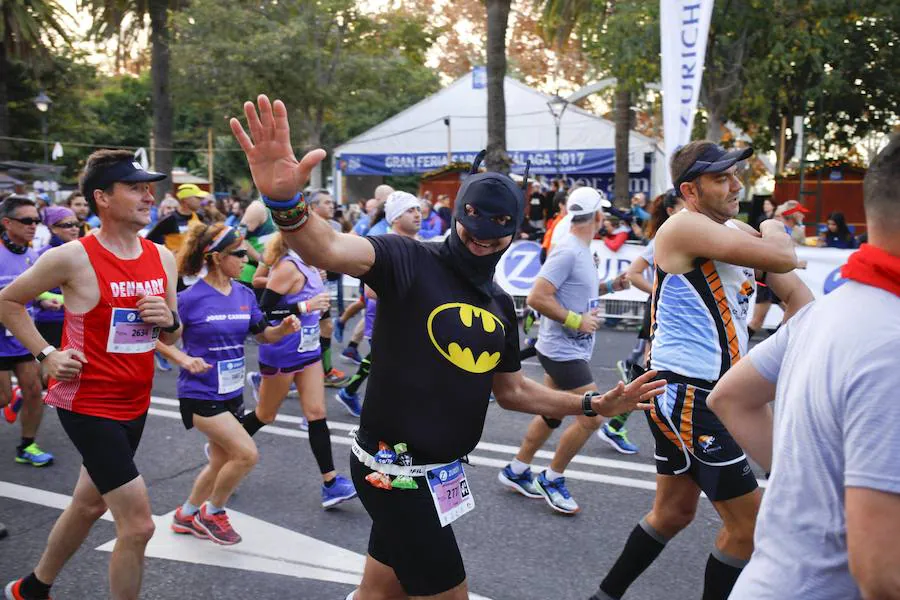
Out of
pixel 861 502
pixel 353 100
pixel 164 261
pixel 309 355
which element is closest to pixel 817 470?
pixel 861 502

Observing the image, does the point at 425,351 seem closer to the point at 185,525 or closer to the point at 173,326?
the point at 173,326

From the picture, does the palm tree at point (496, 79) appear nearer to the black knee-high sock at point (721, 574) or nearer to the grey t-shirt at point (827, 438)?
the black knee-high sock at point (721, 574)

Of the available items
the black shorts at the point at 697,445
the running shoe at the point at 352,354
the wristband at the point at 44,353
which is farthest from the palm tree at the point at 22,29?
the black shorts at the point at 697,445

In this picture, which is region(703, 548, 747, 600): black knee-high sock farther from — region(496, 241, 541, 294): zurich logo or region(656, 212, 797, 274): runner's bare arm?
region(496, 241, 541, 294): zurich logo

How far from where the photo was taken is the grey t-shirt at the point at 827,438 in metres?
1.48

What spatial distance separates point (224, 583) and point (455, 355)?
2.24 m

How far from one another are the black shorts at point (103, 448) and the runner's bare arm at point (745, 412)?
2465mm

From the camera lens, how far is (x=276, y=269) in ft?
19.2

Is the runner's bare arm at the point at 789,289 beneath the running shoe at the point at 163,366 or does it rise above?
above

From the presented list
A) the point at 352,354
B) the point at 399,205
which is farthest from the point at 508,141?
the point at 399,205

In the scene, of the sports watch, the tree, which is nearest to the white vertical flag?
the sports watch

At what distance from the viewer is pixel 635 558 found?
3699mm

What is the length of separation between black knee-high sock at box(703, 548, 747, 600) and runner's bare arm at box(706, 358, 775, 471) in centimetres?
129

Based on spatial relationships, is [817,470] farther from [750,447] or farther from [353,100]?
[353,100]
